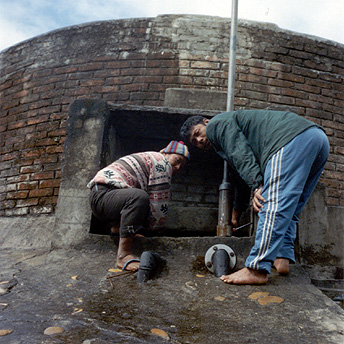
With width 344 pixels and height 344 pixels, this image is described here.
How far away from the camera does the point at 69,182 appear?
288 centimetres

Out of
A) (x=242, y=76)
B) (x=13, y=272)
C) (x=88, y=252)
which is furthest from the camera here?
(x=242, y=76)

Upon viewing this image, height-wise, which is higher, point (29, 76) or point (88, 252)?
point (29, 76)

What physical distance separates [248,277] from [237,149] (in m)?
0.82

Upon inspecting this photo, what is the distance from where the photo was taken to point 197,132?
2.78 m

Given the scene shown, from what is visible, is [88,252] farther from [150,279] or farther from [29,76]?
[29,76]

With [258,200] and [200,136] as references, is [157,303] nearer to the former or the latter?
[258,200]

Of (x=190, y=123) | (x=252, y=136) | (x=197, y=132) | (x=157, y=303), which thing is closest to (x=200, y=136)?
(x=197, y=132)

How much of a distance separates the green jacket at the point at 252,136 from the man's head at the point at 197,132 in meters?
0.18

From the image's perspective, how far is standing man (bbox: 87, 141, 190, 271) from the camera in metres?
2.37

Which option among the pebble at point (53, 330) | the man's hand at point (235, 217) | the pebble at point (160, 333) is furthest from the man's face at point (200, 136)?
the pebble at point (53, 330)

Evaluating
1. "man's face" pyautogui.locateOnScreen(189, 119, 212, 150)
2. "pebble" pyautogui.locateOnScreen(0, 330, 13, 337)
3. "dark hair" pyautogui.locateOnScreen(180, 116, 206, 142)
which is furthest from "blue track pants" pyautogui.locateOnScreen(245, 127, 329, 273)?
"pebble" pyautogui.locateOnScreen(0, 330, 13, 337)

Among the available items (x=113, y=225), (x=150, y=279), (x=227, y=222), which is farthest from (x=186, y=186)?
(x=150, y=279)

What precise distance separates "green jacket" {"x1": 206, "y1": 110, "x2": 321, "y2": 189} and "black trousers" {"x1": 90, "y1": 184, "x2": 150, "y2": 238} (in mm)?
645

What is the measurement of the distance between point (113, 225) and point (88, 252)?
0.29m
